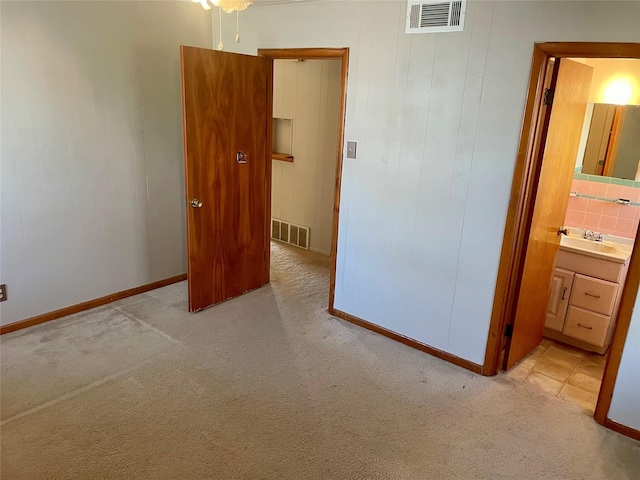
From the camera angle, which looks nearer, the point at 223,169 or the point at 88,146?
the point at 88,146

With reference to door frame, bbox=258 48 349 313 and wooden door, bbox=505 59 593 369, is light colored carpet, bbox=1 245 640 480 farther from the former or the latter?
door frame, bbox=258 48 349 313

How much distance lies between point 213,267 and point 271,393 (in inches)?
51.6

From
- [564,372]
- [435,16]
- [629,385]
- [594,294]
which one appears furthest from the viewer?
[594,294]

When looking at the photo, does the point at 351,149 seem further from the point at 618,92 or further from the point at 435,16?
the point at 618,92

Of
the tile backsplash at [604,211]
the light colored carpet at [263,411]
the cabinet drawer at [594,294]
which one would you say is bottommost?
the light colored carpet at [263,411]

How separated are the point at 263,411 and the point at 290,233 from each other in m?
3.15

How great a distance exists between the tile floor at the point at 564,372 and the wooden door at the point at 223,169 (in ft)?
7.27

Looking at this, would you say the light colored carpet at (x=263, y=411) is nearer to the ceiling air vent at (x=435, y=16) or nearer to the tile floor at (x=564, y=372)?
the tile floor at (x=564, y=372)

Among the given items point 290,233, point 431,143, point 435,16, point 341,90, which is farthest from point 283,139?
point 435,16

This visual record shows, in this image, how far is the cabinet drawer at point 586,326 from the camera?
10.6 ft

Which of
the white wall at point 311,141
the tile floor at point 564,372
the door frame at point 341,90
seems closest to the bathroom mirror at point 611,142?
the tile floor at point 564,372

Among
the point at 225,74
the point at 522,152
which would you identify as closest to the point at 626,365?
the point at 522,152

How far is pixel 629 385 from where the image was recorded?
242 centimetres

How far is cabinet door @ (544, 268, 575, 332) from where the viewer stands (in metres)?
3.35
